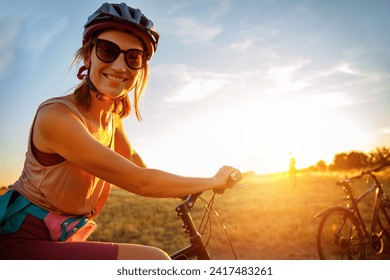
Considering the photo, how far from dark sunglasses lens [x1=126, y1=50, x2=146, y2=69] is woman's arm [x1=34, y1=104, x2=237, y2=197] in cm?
52

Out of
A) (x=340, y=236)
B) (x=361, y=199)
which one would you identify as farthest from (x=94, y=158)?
(x=361, y=199)

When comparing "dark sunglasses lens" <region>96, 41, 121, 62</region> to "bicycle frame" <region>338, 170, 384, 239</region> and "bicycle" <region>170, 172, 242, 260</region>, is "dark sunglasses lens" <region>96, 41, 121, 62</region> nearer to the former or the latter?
"bicycle" <region>170, 172, 242, 260</region>

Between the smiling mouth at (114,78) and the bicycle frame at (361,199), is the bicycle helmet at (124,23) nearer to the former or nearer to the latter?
the smiling mouth at (114,78)

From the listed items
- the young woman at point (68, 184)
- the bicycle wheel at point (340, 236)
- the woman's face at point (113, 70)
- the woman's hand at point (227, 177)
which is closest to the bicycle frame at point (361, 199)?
the bicycle wheel at point (340, 236)

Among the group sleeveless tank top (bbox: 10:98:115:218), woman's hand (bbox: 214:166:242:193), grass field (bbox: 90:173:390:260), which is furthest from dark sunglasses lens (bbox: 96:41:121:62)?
grass field (bbox: 90:173:390:260)

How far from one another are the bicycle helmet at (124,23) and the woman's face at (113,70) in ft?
0.13

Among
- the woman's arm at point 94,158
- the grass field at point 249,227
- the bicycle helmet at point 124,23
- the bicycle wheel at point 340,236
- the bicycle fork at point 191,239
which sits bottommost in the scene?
the grass field at point 249,227

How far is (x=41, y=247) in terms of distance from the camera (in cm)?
155

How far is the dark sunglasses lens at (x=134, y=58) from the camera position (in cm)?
199

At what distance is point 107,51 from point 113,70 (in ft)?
0.35

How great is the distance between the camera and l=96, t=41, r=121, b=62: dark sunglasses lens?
1.95m

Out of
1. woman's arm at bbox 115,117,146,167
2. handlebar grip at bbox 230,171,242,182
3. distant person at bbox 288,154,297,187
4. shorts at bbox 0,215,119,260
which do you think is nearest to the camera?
shorts at bbox 0,215,119,260
